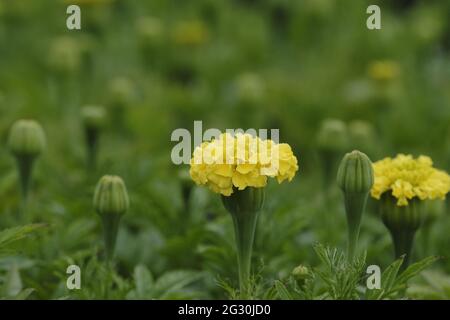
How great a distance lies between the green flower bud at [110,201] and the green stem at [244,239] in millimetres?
257

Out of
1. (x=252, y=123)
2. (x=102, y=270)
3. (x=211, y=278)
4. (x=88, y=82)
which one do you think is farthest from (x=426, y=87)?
(x=102, y=270)

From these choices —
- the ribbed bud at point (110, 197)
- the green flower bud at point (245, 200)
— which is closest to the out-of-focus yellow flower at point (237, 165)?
the green flower bud at point (245, 200)

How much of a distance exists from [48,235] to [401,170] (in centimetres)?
84

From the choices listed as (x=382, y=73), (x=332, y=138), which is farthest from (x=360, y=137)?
(x=382, y=73)

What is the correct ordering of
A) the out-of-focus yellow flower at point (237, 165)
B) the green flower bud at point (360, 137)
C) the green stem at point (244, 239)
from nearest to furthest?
the out-of-focus yellow flower at point (237, 165) → the green stem at point (244, 239) → the green flower bud at point (360, 137)

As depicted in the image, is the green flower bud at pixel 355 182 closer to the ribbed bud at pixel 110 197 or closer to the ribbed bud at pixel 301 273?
the ribbed bud at pixel 301 273

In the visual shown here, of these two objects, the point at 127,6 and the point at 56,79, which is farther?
the point at 127,6

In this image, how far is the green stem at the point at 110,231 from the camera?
1747 millimetres

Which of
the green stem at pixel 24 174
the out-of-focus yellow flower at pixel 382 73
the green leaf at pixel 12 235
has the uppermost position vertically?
the out-of-focus yellow flower at pixel 382 73

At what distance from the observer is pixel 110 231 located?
1.76m

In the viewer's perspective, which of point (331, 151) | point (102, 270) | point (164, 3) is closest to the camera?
point (102, 270)

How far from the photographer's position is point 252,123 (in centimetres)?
289

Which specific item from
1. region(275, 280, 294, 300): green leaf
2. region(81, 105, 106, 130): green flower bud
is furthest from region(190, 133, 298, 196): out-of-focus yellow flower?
region(81, 105, 106, 130): green flower bud
